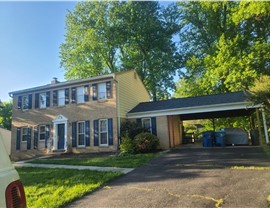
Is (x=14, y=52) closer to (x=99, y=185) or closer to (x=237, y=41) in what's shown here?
(x=99, y=185)

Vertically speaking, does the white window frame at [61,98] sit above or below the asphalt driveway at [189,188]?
above

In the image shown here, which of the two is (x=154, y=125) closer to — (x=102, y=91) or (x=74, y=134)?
(x=102, y=91)

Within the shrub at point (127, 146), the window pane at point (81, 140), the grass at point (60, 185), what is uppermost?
the window pane at point (81, 140)

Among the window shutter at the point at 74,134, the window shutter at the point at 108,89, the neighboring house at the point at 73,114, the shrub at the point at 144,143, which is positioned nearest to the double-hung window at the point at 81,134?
the neighboring house at the point at 73,114

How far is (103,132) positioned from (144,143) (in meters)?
4.22

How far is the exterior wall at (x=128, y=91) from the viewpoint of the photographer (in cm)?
1831

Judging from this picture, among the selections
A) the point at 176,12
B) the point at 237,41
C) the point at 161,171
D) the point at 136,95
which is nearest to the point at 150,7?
the point at 176,12

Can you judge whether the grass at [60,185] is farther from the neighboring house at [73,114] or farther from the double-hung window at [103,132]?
the neighboring house at [73,114]

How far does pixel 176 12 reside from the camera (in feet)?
104

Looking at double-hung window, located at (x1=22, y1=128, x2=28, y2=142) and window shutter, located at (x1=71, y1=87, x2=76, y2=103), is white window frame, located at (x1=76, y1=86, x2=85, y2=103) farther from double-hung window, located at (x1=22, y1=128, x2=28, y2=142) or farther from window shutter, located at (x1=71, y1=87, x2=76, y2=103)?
double-hung window, located at (x1=22, y1=128, x2=28, y2=142)

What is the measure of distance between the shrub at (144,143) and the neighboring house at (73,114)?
2.40 meters

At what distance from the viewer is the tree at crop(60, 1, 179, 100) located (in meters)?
29.5

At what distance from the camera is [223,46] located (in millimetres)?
22844

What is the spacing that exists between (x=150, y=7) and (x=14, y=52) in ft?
72.9
